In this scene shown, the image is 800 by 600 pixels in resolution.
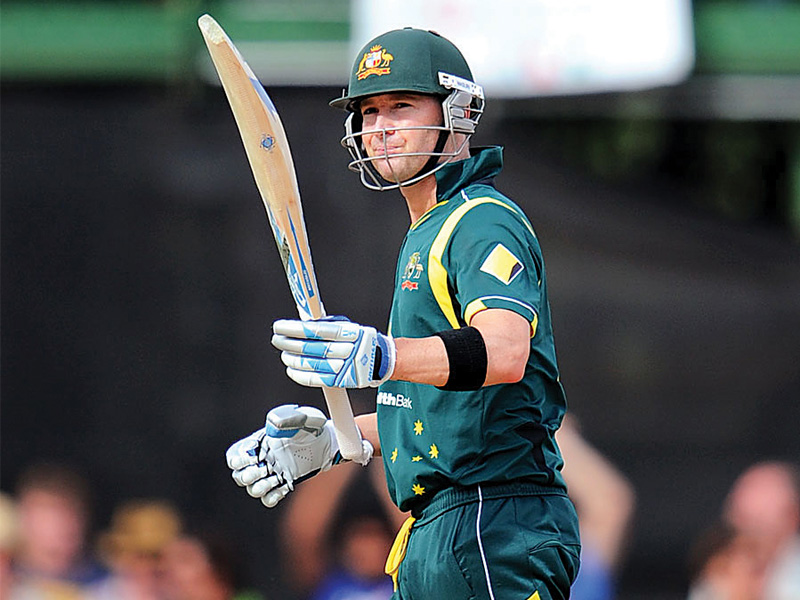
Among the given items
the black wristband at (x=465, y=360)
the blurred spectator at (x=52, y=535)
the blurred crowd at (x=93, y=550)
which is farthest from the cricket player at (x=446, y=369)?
the blurred spectator at (x=52, y=535)

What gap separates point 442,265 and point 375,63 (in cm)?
58

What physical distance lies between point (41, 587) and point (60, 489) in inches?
23.1

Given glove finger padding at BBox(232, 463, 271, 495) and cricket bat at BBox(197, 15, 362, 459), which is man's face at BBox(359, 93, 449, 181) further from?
glove finger padding at BBox(232, 463, 271, 495)

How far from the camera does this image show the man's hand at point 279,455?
3373mm

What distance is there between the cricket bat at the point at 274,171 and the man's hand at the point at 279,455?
0.13 metres

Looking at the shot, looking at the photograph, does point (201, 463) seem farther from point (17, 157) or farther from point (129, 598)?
point (17, 157)

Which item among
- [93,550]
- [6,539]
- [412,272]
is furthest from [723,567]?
[412,272]

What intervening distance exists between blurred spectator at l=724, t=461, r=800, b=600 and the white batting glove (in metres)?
5.17

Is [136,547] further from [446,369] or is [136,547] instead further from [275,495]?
[446,369]

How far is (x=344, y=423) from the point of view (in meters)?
3.37

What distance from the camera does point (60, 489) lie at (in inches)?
308

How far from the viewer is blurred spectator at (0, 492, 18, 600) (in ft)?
24.6

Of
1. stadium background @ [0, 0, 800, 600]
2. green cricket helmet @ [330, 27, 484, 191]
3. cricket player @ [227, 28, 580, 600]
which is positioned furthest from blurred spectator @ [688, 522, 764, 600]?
green cricket helmet @ [330, 27, 484, 191]

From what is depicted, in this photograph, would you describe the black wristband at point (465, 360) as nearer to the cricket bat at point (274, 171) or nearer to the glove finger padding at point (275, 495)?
→ the cricket bat at point (274, 171)
